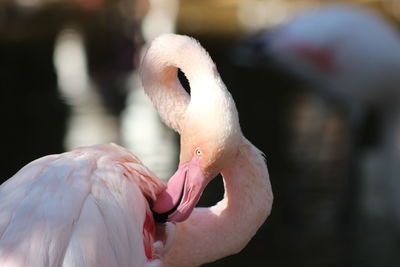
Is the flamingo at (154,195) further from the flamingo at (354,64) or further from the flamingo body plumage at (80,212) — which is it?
the flamingo at (354,64)

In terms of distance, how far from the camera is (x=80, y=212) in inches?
114

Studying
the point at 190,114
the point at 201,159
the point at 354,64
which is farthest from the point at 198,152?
the point at 354,64

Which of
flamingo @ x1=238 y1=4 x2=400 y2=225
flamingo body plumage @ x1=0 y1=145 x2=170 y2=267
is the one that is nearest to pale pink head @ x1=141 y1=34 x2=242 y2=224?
flamingo body plumage @ x1=0 y1=145 x2=170 y2=267

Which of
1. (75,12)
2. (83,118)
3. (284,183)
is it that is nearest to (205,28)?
(75,12)

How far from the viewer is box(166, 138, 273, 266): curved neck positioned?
11.1ft

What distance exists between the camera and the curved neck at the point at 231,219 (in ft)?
11.1

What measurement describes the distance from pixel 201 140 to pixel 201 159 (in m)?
0.08

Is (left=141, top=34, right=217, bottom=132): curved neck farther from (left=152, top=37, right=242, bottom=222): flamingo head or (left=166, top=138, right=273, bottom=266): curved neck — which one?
(left=166, top=138, right=273, bottom=266): curved neck

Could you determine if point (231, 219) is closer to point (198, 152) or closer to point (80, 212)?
point (198, 152)

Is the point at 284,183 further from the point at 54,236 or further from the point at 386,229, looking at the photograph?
the point at 54,236

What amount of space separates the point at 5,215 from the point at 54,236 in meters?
0.19

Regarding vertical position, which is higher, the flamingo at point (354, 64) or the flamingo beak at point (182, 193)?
the flamingo beak at point (182, 193)

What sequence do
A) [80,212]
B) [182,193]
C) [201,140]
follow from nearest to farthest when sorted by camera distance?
[80,212] < [201,140] < [182,193]

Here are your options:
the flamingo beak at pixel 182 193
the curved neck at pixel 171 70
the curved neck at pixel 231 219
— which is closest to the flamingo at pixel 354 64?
the curved neck at pixel 231 219
